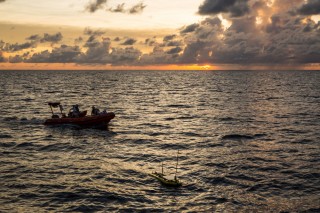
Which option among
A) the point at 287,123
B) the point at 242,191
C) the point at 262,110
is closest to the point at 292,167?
the point at 242,191

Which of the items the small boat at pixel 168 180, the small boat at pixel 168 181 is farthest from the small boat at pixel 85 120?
the small boat at pixel 168 181

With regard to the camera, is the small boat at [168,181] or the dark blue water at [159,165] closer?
the dark blue water at [159,165]

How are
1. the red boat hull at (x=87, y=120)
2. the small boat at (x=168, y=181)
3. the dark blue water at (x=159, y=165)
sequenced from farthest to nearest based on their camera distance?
the red boat hull at (x=87, y=120), the small boat at (x=168, y=181), the dark blue water at (x=159, y=165)

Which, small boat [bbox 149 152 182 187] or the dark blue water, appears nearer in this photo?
the dark blue water

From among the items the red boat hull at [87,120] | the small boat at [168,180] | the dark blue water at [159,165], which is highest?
the red boat hull at [87,120]

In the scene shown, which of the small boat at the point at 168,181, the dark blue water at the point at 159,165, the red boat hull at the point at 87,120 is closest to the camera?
the dark blue water at the point at 159,165

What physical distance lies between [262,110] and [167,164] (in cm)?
3650

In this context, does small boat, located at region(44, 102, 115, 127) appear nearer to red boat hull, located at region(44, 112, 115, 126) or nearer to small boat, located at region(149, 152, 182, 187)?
red boat hull, located at region(44, 112, 115, 126)

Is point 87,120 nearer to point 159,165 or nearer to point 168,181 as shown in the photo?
point 159,165

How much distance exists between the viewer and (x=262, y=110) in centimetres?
5812

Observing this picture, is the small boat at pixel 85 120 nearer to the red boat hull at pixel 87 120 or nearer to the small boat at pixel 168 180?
the red boat hull at pixel 87 120

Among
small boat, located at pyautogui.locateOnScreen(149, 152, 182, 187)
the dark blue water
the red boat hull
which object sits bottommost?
the dark blue water

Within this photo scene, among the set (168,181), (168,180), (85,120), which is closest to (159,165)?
(168,180)

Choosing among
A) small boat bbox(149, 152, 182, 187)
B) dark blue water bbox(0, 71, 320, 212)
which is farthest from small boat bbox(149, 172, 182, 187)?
dark blue water bbox(0, 71, 320, 212)
